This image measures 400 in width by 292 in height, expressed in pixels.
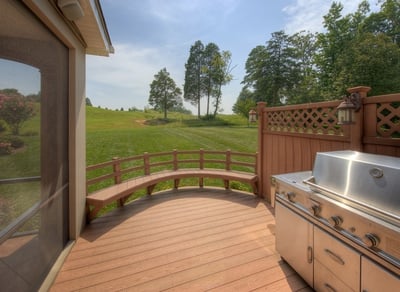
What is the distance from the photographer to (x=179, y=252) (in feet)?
7.53

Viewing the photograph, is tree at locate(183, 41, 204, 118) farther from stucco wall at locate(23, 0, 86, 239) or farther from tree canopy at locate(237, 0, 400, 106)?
stucco wall at locate(23, 0, 86, 239)

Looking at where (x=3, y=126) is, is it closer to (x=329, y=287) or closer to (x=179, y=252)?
(x=179, y=252)

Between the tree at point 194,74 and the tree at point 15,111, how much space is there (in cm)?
2629

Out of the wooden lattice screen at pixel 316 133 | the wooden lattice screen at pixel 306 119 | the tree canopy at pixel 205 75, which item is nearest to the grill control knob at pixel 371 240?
the wooden lattice screen at pixel 316 133

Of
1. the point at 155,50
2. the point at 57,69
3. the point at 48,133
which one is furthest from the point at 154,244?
the point at 155,50

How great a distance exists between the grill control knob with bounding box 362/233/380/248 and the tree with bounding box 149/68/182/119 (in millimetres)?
26874

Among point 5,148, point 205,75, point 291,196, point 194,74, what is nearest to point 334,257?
point 291,196

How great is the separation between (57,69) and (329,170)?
2.97 m

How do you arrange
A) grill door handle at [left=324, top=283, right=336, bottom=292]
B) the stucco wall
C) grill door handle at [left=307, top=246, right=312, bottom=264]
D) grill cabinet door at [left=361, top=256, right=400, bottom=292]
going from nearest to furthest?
grill cabinet door at [left=361, top=256, right=400, bottom=292]
grill door handle at [left=324, top=283, right=336, bottom=292]
grill door handle at [left=307, top=246, right=312, bottom=264]
the stucco wall

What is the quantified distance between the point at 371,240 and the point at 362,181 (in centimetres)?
40

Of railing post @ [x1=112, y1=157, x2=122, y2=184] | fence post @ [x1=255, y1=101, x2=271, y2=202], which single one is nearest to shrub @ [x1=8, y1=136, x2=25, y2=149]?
railing post @ [x1=112, y1=157, x2=122, y2=184]

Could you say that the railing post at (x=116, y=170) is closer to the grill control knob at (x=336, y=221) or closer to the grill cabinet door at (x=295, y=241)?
the grill cabinet door at (x=295, y=241)

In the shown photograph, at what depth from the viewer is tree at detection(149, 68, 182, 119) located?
2603 cm

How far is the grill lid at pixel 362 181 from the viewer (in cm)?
118
